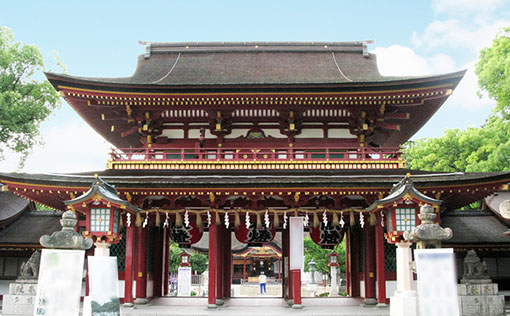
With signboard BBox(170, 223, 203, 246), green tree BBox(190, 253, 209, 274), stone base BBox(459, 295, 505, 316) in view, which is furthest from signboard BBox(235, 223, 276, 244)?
green tree BBox(190, 253, 209, 274)

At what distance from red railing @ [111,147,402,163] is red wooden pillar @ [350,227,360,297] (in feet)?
11.3

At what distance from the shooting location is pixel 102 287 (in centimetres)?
997

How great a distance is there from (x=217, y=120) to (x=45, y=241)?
10.0m

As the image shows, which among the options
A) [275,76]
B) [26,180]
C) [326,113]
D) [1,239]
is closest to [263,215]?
[326,113]

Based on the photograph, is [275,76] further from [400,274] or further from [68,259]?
[68,259]

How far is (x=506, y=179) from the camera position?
48.6 feet

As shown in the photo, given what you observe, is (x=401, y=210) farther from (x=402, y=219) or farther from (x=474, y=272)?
(x=474, y=272)

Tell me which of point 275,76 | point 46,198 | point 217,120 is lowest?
point 46,198

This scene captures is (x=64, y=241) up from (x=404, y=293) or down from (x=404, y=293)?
up

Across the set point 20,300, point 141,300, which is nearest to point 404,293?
point 141,300

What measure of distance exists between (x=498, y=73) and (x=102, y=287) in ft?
79.7

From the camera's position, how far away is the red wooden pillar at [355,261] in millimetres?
19481

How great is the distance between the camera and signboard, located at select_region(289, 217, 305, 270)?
15.9 metres

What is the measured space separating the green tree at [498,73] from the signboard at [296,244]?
1571 centimetres
